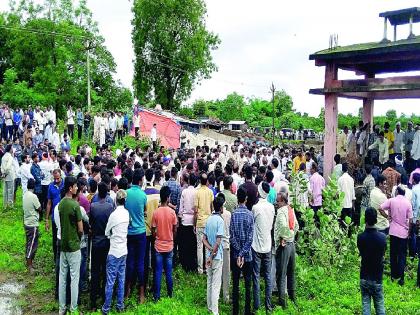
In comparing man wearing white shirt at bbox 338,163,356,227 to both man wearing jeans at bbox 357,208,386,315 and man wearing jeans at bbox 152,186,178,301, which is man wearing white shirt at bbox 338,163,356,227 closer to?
man wearing jeans at bbox 357,208,386,315

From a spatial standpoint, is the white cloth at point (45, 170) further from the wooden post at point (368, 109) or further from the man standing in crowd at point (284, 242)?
the wooden post at point (368, 109)

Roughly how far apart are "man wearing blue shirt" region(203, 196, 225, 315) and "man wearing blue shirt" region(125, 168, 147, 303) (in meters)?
1.16

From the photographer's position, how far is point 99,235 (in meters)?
7.60

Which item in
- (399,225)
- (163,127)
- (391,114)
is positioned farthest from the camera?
(391,114)

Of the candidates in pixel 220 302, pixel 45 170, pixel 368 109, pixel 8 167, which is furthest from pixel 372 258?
pixel 368 109

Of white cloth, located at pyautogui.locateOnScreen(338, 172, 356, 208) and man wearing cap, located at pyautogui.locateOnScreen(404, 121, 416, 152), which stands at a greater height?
man wearing cap, located at pyautogui.locateOnScreen(404, 121, 416, 152)

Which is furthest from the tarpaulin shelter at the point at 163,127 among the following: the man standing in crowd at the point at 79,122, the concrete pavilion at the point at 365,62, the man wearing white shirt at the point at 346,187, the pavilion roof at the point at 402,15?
the man wearing white shirt at the point at 346,187

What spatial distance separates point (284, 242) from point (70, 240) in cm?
343

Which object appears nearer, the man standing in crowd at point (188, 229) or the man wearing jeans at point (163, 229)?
the man wearing jeans at point (163, 229)

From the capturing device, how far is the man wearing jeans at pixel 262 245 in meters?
7.61

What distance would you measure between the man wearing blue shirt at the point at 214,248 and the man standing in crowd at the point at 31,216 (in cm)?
375

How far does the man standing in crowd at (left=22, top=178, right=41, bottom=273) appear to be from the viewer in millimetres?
9188

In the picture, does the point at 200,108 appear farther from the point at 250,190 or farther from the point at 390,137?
the point at 250,190

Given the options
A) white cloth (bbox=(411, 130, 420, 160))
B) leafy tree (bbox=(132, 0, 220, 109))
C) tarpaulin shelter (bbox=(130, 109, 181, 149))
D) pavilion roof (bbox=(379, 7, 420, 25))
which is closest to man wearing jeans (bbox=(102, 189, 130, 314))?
pavilion roof (bbox=(379, 7, 420, 25))
